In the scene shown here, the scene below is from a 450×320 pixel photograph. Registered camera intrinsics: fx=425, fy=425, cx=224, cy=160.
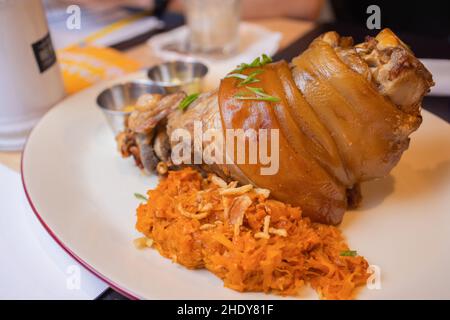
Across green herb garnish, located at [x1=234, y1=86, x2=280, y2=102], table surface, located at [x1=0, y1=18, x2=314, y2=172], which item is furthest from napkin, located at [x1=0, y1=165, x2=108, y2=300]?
table surface, located at [x1=0, y1=18, x2=314, y2=172]

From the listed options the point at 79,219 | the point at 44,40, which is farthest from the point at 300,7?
the point at 79,219

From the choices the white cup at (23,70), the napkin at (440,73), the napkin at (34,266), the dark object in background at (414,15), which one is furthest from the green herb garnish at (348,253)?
the dark object in background at (414,15)

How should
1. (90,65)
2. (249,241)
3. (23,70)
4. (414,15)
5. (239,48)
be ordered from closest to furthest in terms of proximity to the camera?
(249,241) → (23,70) → (90,65) → (239,48) → (414,15)

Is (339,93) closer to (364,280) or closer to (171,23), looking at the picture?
(364,280)

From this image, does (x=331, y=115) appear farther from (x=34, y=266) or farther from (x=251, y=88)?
(x=34, y=266)

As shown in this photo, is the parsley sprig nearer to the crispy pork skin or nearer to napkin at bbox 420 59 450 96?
the crispy pork skin

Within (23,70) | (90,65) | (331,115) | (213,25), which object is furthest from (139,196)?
(213,25)
